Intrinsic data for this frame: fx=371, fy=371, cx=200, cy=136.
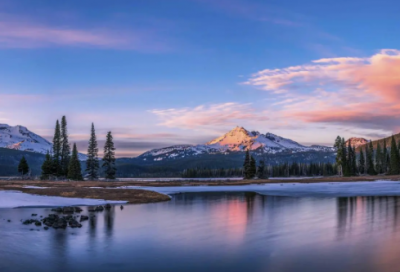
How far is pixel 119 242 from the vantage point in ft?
70.0

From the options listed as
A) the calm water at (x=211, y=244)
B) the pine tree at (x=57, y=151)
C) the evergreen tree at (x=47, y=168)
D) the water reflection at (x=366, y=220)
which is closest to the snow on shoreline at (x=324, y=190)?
the water reflection at (x=366, y=220)

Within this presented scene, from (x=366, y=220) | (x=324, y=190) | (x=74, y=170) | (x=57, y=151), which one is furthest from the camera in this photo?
(x=57, y=151)

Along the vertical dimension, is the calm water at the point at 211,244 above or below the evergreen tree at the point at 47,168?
below

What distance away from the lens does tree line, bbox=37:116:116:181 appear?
105 m

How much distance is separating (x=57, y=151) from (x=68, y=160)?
14.8ft

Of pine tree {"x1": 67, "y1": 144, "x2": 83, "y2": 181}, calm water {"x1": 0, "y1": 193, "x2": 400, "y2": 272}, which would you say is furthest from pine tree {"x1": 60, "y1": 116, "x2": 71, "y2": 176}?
calm water {"x1": 0, "y1": 193, "x2": 400, "y2": 272}

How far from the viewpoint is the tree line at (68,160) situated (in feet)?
346

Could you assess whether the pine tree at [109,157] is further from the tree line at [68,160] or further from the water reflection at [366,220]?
the water reflection at [366,220]

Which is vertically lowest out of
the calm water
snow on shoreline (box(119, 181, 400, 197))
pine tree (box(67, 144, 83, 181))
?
snow on shoreline (box(119, 181, 400, 197))

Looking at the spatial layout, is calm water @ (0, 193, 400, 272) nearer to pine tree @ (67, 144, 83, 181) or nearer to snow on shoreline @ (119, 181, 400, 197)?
snow on shoreline @ (119, 181, 400, 197)

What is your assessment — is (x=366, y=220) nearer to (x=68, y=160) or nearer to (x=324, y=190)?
(x=324, y=190)

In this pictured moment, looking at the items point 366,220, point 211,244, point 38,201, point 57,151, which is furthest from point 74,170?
point 211,244

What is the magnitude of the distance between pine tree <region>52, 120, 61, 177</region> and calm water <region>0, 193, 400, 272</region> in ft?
270

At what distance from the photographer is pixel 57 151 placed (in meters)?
112
